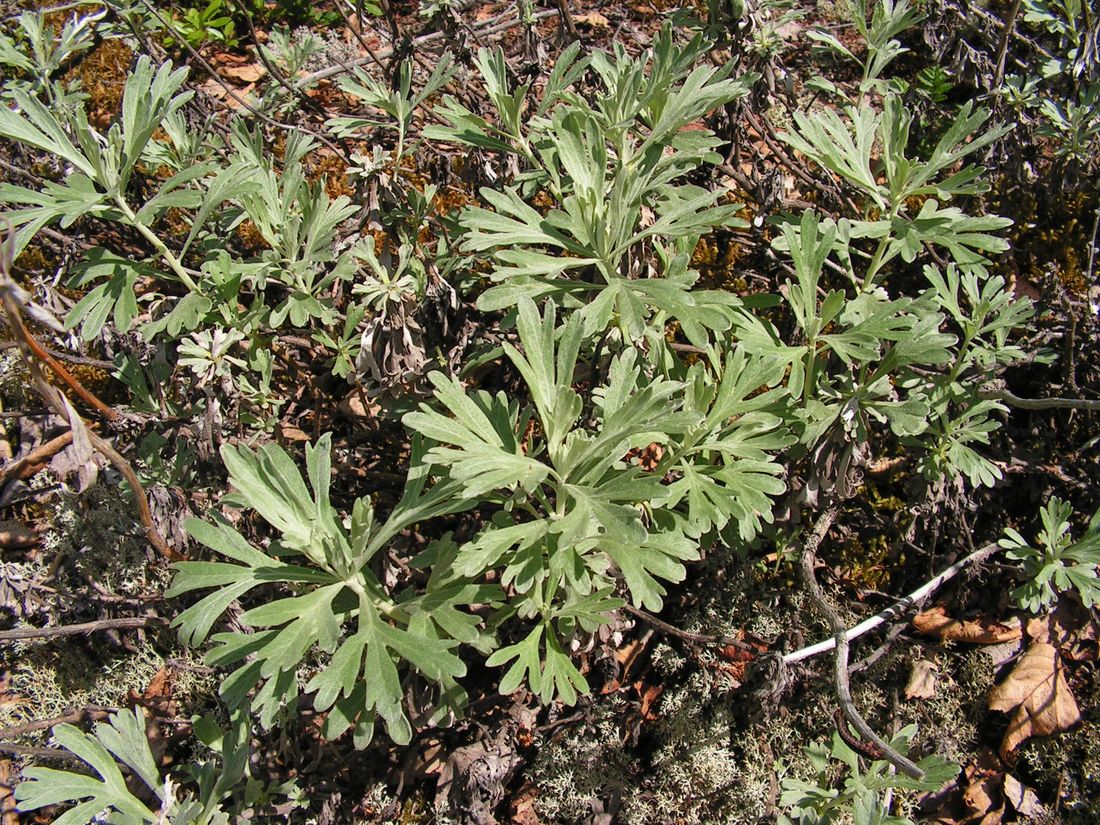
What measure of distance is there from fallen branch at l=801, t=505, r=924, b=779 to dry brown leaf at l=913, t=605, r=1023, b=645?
52cm

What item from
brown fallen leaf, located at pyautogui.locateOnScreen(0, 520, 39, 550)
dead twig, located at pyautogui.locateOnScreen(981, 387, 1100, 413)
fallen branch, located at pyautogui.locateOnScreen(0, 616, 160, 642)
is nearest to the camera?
dead twig, located at pyautogui.locateOnScreen(981, 387, 1100, 413)

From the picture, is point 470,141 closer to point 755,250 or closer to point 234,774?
point 755,250

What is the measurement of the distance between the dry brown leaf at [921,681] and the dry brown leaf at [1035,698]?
0.83 ft

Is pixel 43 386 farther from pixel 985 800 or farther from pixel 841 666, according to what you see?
pixel 985 800

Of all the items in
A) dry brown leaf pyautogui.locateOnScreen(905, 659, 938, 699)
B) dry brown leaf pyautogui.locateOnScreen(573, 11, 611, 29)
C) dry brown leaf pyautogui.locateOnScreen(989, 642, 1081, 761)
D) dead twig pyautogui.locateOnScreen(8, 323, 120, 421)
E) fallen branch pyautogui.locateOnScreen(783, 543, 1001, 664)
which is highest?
dry brown leaf pyautogui.locateOnScreen(573, 11, 611, 29)

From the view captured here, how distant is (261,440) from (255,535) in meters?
0.35

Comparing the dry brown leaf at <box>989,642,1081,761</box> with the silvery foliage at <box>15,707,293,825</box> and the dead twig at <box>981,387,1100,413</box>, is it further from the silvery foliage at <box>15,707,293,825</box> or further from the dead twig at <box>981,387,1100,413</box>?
the silvery foliage at <box>15,707,293,825</box>

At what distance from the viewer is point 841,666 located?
2611mm

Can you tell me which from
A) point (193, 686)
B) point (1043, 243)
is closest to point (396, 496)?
point (193, 686)

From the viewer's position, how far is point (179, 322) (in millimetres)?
2482

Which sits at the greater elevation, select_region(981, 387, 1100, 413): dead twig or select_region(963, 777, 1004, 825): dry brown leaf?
select_region(981, 387, 1100, 413): dead twig

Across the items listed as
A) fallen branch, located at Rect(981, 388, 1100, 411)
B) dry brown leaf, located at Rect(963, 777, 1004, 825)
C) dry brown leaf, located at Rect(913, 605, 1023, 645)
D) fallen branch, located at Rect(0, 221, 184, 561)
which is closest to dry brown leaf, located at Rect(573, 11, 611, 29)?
fallen branch, located at Rect(981, 388, 1100, 411)

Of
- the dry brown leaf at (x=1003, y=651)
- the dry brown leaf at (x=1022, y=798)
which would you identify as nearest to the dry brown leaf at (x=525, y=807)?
the dry brown leaf at (x=1022, y=798)

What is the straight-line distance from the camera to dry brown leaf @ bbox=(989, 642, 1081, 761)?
2912 mm
